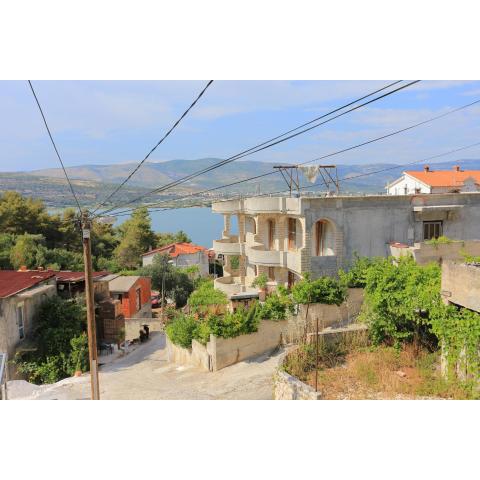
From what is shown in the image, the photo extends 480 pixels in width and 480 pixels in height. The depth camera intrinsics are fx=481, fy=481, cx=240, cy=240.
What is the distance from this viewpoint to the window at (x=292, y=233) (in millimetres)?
17297

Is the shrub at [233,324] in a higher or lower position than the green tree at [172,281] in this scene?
higher

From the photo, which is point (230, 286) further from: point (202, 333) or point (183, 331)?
point (202, 333)

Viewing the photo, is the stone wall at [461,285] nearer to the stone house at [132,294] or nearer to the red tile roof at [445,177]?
the stone house at [132,294]

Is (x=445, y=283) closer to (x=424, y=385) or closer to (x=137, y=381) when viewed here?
(x=424, y=385)

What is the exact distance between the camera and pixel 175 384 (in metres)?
12.4

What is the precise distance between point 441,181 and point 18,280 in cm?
2690

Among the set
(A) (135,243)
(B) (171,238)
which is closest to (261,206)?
(A) (135,243)

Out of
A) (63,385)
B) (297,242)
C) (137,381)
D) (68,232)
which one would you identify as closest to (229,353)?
(137,381)

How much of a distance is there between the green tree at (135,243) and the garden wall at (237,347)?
28574 millimetres

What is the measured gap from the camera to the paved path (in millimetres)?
10867

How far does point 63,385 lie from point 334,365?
7277mm

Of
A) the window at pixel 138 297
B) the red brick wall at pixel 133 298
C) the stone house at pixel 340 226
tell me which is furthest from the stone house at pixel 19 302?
the window at pixel 138 297

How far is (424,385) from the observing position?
8812 mm

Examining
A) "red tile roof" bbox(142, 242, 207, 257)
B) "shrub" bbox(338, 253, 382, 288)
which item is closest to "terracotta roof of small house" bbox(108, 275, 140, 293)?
"shrub" bbox(338, 253, 382, 288)
